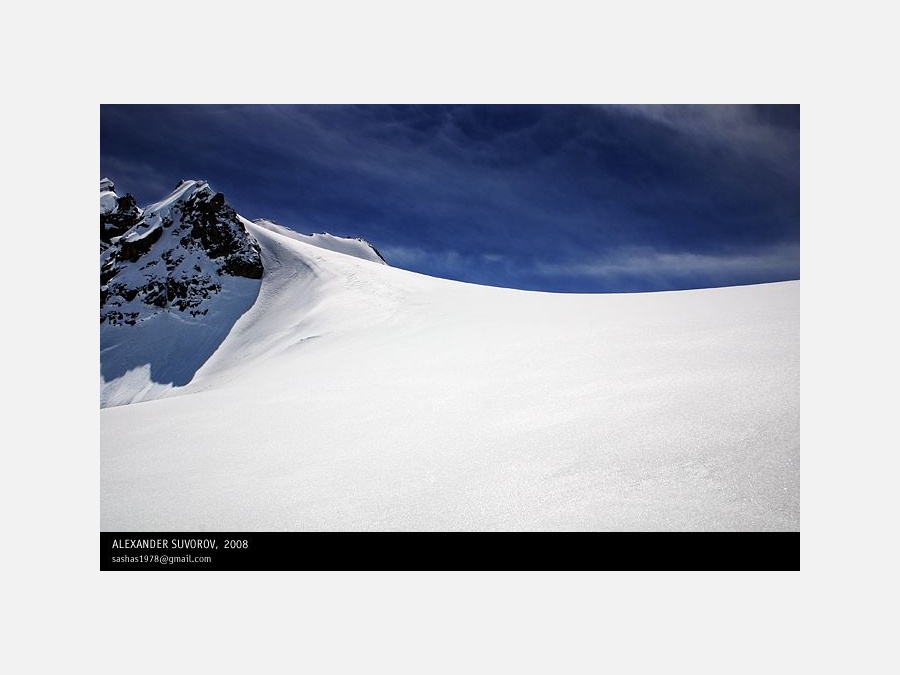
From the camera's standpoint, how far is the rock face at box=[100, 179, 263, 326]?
62.5 feet

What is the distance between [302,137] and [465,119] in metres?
1.73

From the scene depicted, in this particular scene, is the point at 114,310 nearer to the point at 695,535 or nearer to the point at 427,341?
the point at 427,341

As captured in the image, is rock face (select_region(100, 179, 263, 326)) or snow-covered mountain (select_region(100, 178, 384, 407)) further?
rock face (select_region(100, 179, 263, 326))

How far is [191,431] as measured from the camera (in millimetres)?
3777

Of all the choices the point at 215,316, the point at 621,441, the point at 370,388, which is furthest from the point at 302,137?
the point at 215,316

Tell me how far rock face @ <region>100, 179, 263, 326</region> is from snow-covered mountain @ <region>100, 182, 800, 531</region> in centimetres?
1703

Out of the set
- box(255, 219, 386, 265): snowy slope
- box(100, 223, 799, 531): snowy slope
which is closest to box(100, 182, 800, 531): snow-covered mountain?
box(100, 223, 799, 531): snowy slope

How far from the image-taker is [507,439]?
9.87 feet
